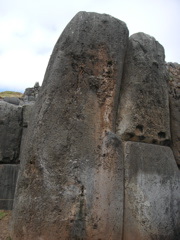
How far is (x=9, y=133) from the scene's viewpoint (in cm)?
601

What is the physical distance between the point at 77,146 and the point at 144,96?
1.28m

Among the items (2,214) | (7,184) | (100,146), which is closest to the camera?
(100,146)

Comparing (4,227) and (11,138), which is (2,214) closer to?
(4,227)

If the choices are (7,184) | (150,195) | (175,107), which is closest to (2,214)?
(7,184)

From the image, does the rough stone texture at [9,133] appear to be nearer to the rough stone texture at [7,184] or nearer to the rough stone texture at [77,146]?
the rough stone texture at [7,184]

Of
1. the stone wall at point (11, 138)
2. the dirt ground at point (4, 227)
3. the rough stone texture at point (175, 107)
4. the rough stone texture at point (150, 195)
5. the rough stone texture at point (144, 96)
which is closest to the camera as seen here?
the rough stone texture at point (150, 195)

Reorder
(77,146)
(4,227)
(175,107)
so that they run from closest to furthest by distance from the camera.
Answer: (77,146) < (4,227) < (175,107)

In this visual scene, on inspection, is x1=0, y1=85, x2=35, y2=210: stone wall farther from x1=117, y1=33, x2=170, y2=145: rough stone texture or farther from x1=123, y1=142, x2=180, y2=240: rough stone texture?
x1=123, y1=142, x2=180, y2=240: rough stone texture

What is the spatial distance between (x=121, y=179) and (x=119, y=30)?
2.14 m

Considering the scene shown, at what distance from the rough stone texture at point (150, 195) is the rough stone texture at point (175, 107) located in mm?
568

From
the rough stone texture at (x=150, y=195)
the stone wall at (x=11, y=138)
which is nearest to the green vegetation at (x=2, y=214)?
the stone wall at (x=11, y=138)

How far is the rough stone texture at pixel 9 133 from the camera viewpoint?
5949mm

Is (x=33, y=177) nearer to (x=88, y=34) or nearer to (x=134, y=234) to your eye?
(x=134, y=234)

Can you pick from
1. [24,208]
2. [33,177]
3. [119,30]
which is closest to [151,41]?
[119,30]
